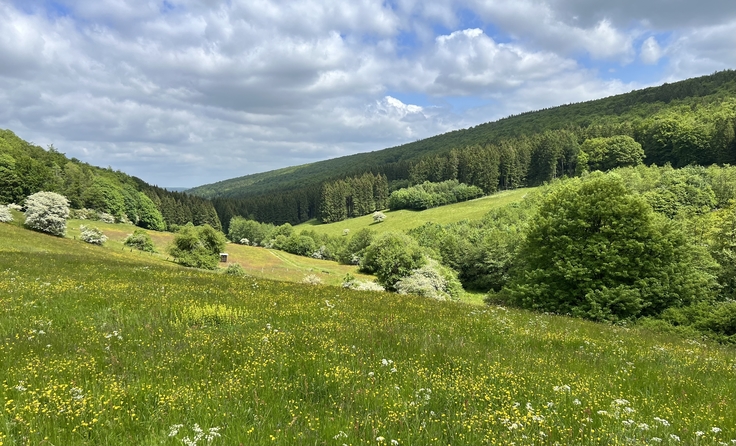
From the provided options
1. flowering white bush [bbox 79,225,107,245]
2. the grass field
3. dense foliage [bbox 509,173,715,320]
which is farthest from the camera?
the grass field

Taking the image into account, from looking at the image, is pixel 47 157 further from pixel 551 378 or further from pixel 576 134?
pixel 576 134

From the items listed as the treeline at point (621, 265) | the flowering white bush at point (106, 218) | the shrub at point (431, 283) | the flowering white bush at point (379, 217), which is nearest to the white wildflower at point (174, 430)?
the treeline at point (621, 265)

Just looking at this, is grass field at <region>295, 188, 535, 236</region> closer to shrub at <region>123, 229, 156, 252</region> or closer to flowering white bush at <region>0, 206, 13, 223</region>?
shrub at <region>123, 229, 156, 252</region>

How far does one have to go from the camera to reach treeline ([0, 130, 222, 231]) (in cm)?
8688

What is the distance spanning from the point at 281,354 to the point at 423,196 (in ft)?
519

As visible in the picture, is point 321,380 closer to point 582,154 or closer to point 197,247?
point 197,247

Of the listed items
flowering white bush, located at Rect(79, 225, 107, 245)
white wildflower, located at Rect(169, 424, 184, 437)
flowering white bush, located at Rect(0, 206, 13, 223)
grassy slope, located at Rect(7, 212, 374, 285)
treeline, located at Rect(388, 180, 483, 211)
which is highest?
treeline, located at Rect(388, 180, 483, 211)

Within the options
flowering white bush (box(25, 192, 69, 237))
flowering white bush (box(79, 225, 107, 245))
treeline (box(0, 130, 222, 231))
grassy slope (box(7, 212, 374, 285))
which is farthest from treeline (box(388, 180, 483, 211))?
flowering white bush (box(25, 192, 69, 237))

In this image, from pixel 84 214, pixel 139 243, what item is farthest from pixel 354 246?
pixel 84 214

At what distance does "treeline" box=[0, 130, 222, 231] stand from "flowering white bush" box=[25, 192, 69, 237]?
106ft

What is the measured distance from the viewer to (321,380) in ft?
19.3

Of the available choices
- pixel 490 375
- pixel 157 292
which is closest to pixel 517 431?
pixel 490 375

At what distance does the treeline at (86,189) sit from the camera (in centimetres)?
8688

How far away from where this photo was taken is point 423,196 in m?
162
